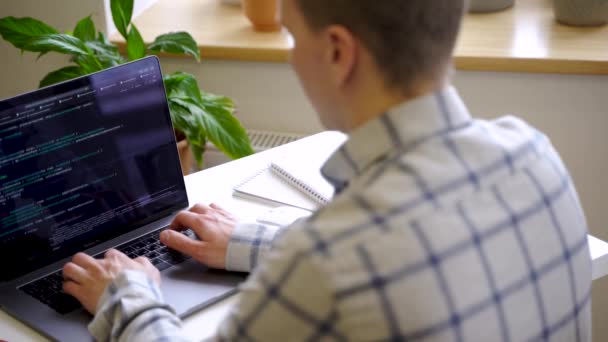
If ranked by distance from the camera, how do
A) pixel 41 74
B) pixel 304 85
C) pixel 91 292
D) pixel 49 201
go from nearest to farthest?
pixel 304 85 < pixel 91 292 < pixel 49 201 < pixel 41 74

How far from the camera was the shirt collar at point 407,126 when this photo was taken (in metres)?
0.83

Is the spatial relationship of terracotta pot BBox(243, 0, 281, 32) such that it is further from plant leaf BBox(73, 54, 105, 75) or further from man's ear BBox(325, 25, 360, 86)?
man's ear BBox(325, 25, 360, 86)

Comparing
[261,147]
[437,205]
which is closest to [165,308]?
[437,205]

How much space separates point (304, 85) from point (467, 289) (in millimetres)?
289

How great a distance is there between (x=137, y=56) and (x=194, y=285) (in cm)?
96

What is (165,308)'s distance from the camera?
1.04 metres

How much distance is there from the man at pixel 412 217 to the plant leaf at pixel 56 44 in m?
1.15

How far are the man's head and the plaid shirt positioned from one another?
31 millimetres

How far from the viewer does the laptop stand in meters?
1.19

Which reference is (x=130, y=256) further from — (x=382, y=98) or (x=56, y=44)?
(x=56, y=44)

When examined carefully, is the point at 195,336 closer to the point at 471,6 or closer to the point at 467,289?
the point at 467,289

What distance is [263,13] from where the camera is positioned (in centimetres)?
246

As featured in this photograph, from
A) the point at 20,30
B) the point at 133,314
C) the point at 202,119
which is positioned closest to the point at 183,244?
the point at 133,314

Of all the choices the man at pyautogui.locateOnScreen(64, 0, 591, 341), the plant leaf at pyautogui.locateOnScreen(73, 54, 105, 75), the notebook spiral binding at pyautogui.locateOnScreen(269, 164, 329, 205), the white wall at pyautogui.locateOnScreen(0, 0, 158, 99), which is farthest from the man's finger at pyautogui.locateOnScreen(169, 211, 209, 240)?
the white wall at pyautogui.locateOnScreen(0, 0, 158, 99)
